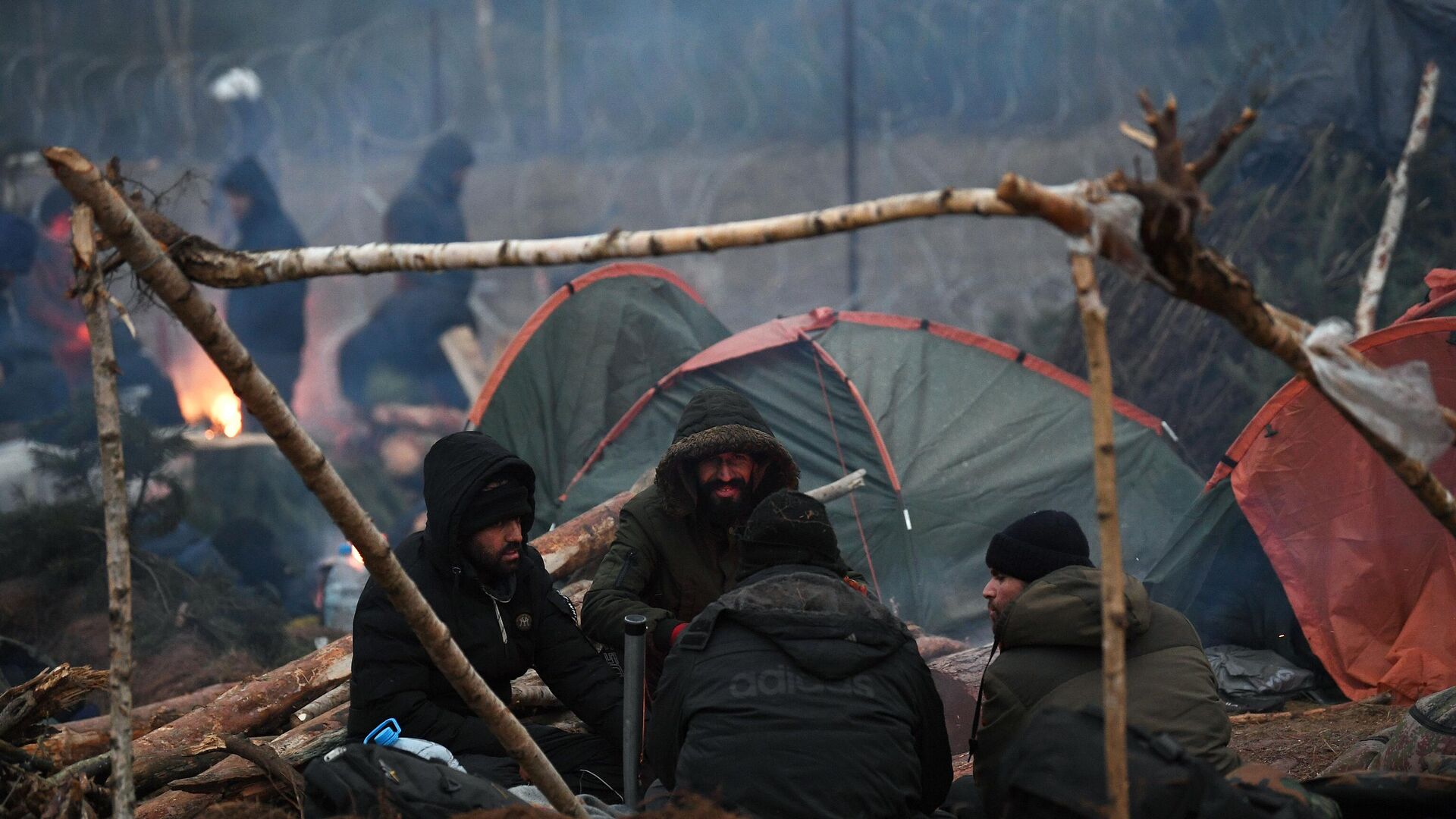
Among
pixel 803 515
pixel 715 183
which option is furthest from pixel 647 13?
pixel 803 515

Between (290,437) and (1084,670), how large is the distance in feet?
6.86

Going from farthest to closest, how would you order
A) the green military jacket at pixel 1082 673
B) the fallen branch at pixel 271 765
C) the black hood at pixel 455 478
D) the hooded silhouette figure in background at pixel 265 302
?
the hooded silhouette figure in background at pixel 265 302 < the black hood at pixel 455 478 < the fallen branch at pixel 271 765 < the green military jacket at pixel 1082 673

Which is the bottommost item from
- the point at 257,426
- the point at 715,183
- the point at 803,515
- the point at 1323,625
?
the point at 1323,625

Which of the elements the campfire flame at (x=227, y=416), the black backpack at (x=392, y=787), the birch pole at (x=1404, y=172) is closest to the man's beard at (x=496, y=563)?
the black backpack at (x=392, y=787)

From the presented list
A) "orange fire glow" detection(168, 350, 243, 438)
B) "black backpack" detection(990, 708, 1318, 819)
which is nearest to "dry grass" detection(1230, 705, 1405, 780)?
"black backpack" detection(990, 708, 1318, 819)

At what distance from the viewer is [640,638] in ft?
12.2

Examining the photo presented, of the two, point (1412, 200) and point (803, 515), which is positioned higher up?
point (1412, 200)

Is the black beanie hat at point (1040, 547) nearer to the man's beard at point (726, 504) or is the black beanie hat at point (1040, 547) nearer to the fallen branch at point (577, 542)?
the man's beard at point (726, 504)

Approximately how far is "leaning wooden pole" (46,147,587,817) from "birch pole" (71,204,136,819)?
109 mm

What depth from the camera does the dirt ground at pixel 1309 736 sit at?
4.58 meters

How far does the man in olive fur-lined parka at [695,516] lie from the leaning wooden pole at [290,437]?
160 centimetres

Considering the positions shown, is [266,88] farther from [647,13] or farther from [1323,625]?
[1323,625]

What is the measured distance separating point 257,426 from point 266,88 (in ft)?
17.3

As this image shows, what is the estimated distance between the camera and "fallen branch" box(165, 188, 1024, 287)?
7.90ft
